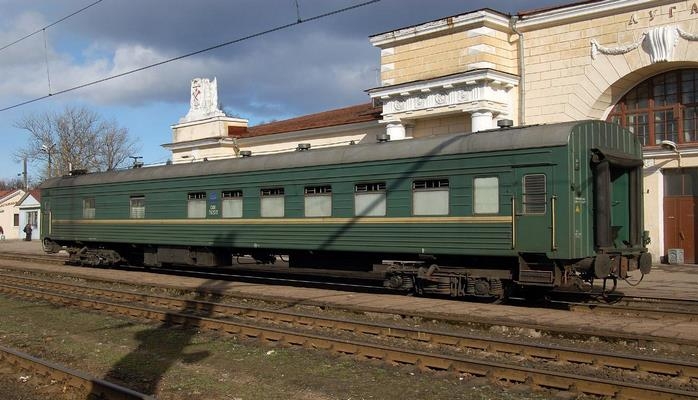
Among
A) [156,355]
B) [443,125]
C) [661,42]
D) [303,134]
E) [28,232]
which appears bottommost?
[156,355]

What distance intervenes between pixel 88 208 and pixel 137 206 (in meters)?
3.16

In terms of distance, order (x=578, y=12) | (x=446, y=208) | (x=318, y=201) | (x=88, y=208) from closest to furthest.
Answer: (x=446, y=208) → (x=318, y=201) → (x=578, y=12) → (x=88, y=208)

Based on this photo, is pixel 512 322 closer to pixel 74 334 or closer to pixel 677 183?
pixel 74 334

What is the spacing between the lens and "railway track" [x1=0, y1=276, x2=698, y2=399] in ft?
23.9

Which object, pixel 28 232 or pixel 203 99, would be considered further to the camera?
pixel 28 232

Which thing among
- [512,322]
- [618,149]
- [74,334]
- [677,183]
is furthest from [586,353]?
[677,183]

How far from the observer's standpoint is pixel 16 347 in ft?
33.7

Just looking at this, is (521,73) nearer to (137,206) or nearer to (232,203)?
(232,203)

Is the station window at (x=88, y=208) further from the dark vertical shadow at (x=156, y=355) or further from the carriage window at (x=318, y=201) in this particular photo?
the dark vertical shadow at (x=156, y=355)

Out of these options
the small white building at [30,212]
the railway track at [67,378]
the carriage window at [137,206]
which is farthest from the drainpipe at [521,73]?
the small white building at [30,212]

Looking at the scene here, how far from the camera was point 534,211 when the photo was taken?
1229cm

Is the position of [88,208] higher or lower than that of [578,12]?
lower

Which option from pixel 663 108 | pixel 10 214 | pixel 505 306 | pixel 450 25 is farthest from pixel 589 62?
pixel 10 214

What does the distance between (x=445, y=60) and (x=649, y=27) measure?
21.8 feet
